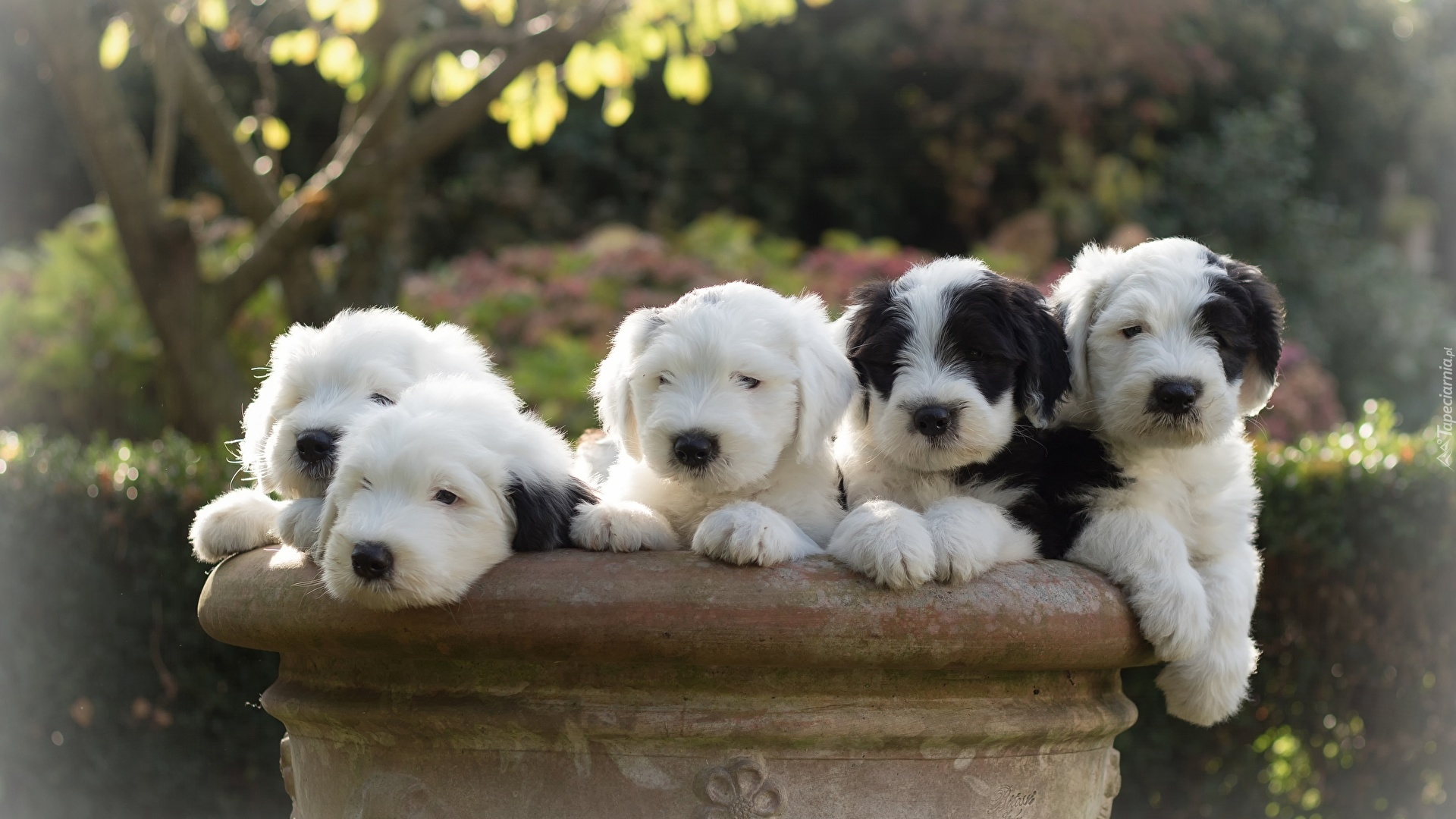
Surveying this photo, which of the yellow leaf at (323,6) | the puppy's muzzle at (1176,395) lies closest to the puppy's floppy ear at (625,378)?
the puppy's muzzle at (1176,395)

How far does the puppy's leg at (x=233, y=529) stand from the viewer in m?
3.54

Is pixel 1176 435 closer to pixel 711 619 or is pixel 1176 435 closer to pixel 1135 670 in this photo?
pixel 711 619

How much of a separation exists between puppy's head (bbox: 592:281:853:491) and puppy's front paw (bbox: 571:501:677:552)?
14 cm

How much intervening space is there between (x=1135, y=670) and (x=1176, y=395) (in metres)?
3.32

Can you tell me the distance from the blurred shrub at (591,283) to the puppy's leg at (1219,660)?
649cm

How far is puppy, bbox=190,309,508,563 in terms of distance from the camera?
3.32 metres

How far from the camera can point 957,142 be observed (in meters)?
15.3

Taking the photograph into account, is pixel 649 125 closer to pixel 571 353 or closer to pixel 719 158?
pixel 719 158

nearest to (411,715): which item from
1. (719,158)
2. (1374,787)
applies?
(1374,787)

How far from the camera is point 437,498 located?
9.51ft

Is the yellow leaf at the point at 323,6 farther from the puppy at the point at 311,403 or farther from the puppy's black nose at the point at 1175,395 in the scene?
the puppy's black nose at the point at 1175,395

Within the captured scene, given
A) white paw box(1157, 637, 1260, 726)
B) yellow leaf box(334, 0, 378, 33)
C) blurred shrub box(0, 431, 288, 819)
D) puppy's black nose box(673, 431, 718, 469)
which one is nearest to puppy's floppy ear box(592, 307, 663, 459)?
puppy's black nose box(673, 431, 718, 469)

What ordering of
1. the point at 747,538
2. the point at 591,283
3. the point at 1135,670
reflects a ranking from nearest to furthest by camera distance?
the point at 747,538
the point at 1135,670
the point at 591,283

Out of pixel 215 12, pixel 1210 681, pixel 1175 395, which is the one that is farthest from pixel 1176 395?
pixel 215 12
